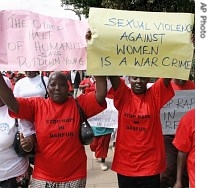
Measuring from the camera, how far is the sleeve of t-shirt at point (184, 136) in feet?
9.45

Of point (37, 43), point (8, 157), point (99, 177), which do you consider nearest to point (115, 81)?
point (37, 43)

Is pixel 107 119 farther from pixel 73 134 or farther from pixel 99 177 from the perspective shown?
pixel 73 134

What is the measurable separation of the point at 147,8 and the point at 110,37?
42.5 ft

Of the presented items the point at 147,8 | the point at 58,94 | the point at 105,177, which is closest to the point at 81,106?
the point at 58,94

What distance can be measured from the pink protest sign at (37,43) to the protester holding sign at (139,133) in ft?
1.35

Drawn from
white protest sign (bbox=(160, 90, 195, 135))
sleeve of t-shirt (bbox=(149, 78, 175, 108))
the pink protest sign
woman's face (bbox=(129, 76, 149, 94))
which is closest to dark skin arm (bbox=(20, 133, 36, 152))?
the pink protest sign

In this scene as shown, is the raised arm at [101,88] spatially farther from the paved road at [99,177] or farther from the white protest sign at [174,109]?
the paved road at [99,177]

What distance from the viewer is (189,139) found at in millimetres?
2895

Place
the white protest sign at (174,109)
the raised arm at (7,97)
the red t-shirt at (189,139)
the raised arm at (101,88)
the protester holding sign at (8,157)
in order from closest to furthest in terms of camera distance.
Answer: the red t-shirt at (189,139) < the raised arm at (7,97) < the raised arm at (101,88) < the protester holding sign at (8,157) < the white protest sign at (174,109)

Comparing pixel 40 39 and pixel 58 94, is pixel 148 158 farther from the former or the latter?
pixel 40 39

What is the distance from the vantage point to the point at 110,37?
2619 millimetres

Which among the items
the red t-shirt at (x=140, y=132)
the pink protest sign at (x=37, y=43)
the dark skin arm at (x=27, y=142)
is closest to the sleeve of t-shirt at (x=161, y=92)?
the red t-shirt at (x=140, y=132)

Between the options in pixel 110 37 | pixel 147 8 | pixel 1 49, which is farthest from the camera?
pixel 147 8

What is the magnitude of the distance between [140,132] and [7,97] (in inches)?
42.4
